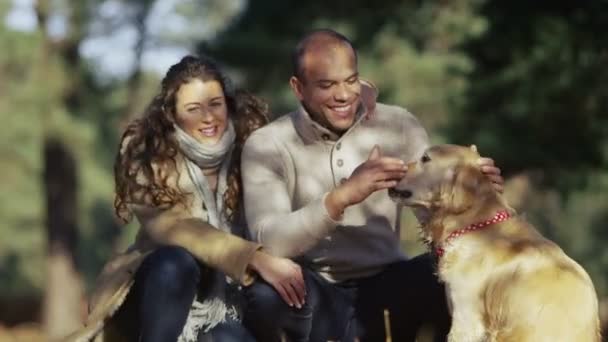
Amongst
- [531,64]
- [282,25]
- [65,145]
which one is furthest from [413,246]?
[531,64]

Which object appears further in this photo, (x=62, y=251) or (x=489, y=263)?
(x=62, y=251)

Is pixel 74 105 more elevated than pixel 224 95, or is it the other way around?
pixel 224 95

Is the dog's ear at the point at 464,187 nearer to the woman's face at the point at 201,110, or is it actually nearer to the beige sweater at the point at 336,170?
the beige sweater at the point at 336,170

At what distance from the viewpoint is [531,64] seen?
15359mm

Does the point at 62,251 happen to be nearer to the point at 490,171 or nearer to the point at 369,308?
the point at 369,308

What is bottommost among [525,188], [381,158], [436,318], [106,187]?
[106,187]

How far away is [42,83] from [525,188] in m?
8.11

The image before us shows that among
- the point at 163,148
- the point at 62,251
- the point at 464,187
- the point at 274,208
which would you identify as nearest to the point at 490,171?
the point at 464,187

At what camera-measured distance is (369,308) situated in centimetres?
586

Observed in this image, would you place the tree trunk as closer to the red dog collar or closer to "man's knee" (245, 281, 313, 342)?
"man's knee" (245, 281, 313, 342)

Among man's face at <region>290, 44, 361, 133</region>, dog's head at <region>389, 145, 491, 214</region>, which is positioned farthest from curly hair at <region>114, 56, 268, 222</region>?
dog's head at <region>389, 145, 491, 214</region>

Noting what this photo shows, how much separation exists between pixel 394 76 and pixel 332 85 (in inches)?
542

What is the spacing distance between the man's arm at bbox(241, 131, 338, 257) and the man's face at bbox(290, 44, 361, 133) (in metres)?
0.25

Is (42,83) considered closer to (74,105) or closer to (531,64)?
(74,105)
